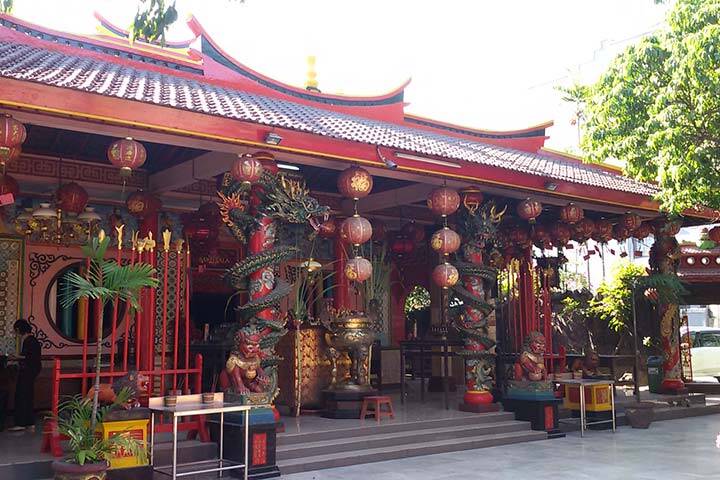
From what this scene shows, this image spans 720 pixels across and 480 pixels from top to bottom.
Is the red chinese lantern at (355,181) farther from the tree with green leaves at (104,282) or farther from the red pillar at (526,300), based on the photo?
the red pillar at (526,300)

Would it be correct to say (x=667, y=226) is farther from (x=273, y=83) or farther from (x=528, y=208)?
(x=273, y=83)

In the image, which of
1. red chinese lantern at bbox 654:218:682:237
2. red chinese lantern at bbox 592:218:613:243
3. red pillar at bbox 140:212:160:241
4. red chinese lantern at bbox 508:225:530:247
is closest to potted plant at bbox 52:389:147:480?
red pillar at bbox 140:212:160:241

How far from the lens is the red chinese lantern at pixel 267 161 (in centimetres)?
688

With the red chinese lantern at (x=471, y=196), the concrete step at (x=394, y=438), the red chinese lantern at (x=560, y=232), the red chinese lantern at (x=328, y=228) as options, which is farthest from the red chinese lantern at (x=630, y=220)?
the red chinese lantern at (x=328, y=228)

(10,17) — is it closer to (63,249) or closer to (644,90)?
(63,249)

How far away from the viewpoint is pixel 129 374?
571cm

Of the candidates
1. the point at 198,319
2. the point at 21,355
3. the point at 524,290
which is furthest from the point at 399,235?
the point at 21,355

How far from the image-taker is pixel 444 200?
827 cm

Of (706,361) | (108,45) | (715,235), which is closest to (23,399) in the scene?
(108,45)

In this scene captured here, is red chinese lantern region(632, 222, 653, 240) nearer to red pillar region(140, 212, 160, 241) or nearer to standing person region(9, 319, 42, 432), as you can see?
red pillar region(140, 212, 160, 241)

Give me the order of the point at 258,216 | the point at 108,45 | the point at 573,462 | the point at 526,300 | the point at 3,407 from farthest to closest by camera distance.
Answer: the point at 526,300 < the point at 108,45 < the point at 3,407 < the point at 258,216 < the point at 573,462

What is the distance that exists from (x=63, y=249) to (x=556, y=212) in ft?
23.0

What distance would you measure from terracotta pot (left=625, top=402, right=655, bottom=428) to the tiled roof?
293 cm

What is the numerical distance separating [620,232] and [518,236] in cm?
189
